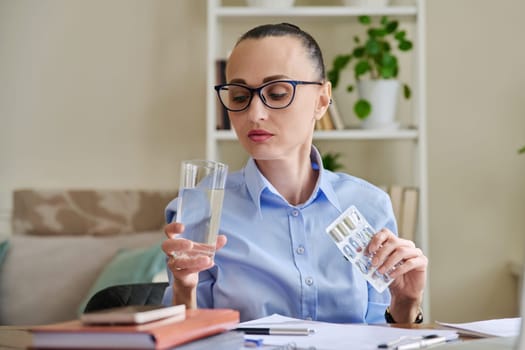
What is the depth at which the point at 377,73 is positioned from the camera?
286 cm

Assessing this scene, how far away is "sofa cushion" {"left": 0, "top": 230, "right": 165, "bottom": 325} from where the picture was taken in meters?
2.90

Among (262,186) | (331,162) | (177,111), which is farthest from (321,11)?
(262,186)

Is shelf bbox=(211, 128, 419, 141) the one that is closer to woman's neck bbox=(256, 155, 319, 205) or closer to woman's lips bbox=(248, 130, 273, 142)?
→ woman's neck bbox=(256, 155, 319, 205)

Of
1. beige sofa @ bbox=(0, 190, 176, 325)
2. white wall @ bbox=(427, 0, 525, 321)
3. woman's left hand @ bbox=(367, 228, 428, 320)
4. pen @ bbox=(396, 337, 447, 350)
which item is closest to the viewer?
pen @ bbox=(396, 337, 447, 350)

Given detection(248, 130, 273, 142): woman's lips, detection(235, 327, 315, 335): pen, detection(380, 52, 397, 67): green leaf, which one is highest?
detection(380, 52, 397, 67): green leaf

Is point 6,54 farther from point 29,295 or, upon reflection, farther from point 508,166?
point 508,166

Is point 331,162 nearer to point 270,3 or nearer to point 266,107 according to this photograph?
point 270,3

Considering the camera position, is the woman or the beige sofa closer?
the woman

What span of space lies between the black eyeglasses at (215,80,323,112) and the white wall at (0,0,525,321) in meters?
1.87

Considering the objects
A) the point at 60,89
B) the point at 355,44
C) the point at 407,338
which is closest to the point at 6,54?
the point at 60,89

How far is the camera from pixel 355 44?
3092 mm

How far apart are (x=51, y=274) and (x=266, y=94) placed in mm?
1903

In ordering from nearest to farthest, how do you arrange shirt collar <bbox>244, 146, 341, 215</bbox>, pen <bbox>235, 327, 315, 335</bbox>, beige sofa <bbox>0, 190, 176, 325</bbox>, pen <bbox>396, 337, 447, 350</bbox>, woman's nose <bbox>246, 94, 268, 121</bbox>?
pen <bbox>396, 337, 447, 350</bbox> → pen <bbox>235, 327, 315, 335</bbox> → woman's nose <bbox>246, 94, 268, 121</bbox> → shirt collar <bbox>244, 146, 341, 215</bbox> → beige sofa <bbox>0, 190, 176, 325</bbox>

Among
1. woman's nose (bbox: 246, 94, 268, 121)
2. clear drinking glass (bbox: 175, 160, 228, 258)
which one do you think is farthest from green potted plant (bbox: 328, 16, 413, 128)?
clear drinking glass (bbox: 175, 160, 228, 258)
